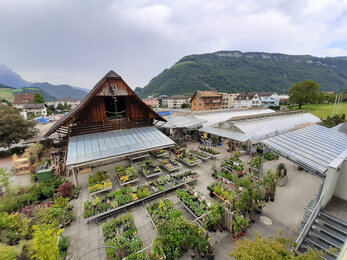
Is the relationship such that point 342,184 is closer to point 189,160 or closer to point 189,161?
point 189,161

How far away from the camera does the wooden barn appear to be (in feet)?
31.3

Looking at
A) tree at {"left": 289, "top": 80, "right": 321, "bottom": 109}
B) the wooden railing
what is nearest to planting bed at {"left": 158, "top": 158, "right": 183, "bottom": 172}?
the wooden railing

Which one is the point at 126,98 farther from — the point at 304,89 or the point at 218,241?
the point at 304,89

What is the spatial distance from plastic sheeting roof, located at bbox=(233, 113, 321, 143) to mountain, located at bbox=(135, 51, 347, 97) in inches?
3713

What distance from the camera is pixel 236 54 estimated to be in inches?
7367

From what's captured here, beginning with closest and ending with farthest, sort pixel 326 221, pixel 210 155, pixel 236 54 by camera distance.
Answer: pixel 326 221, pixel 210 155, pixel 236 54

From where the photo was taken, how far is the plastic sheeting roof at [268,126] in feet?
50.3

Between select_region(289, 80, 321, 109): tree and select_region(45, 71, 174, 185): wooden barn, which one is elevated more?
select_region(289, 80, 321, 109): tree

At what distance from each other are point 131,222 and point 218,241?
3.85 m

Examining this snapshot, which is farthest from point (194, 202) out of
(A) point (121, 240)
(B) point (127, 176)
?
(B) point (127, 176)

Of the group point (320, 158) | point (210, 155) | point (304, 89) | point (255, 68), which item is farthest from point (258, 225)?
point (255, 68)

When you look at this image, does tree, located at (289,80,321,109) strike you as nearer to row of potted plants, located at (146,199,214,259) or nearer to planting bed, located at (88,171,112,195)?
row of potted plants, located at (146,199,214,259)

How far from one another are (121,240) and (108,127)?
30.6ft

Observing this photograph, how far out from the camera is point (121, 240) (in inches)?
208
